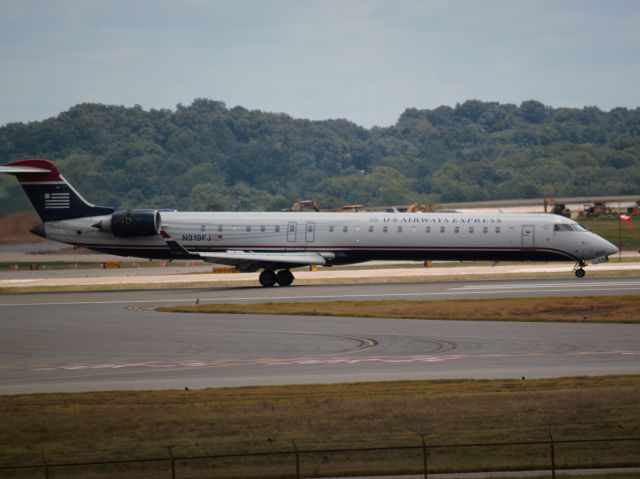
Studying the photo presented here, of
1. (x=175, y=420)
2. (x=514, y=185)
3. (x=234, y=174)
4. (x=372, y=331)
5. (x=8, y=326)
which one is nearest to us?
(x=175, y=420)

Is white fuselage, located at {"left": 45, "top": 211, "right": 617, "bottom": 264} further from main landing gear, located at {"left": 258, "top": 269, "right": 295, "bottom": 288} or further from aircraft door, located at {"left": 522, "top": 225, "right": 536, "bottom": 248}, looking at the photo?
main landing gear, located at {"left": 258, "top": 269, "right": 295, "bottom": 288}

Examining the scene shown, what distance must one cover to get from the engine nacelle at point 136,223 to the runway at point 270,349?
398 inches

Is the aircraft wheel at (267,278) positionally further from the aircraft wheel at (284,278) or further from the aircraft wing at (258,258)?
the aircraft wing at (258,258)

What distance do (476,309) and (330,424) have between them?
783 inches

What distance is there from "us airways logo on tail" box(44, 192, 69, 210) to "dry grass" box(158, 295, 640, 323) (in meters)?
Answer: 14.8

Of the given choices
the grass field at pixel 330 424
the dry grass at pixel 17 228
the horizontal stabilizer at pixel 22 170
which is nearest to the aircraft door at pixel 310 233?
the horizontal stabilizer at pixel 22 170

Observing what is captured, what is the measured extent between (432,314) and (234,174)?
481 ft

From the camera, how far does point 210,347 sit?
107 ft

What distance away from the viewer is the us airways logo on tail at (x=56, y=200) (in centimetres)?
5647

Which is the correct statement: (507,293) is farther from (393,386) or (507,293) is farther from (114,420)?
(114,420)

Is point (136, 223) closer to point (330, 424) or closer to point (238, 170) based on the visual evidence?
point (330, 424)

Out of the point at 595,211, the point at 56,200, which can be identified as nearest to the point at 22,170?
the point at 56,200

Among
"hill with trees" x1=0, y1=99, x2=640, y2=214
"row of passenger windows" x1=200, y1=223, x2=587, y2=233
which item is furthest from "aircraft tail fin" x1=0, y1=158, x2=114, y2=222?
"hill with trees" x1=0, y1=99, x2=640, y2=214

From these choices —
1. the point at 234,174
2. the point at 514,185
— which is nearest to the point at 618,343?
the point at 514,185
